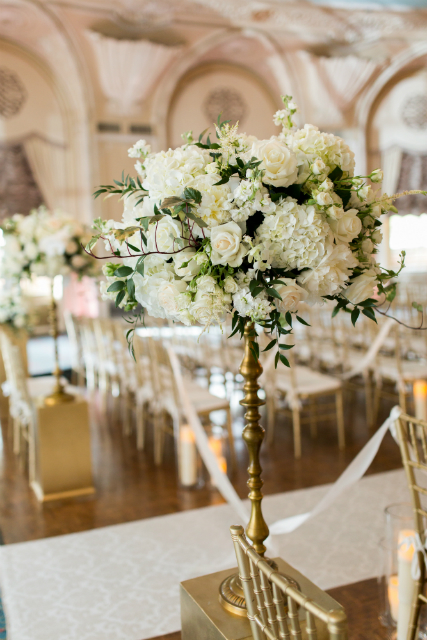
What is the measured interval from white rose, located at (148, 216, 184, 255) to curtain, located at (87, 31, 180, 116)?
10380mm

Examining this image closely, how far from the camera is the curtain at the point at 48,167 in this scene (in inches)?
433

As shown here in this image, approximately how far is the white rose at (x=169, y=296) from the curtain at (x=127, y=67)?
10.4 m

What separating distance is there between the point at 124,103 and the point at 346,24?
15.7 feet

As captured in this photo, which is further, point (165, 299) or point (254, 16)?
point (254, 16)

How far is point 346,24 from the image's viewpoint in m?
11.9

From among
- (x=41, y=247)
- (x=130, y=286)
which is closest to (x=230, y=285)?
(x=130, y=286)

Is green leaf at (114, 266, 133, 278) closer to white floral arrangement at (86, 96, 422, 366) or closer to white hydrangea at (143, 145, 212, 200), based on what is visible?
white floral arrangement at (86, 96, 422, 366)

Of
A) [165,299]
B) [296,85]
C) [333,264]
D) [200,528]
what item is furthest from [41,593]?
[296,85]

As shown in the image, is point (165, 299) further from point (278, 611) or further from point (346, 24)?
point (346, 24)

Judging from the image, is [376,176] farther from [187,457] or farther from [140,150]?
[187,457]

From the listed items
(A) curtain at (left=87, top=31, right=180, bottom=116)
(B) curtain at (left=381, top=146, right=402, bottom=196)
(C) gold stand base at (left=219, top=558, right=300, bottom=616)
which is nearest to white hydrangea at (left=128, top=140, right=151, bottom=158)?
(C) gold stand base at (left=219, top=558, right=300, bottom=616)

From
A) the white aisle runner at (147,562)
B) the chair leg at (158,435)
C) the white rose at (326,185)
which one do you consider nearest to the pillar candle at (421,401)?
the white aisle runner at (147,562)

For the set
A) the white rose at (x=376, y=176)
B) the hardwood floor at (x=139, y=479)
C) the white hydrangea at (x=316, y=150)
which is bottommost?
the hardwood floor at (x=139, y=479)

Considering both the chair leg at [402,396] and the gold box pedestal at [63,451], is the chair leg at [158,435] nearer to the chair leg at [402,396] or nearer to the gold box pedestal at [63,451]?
the gold box pedestal at [63,451]
